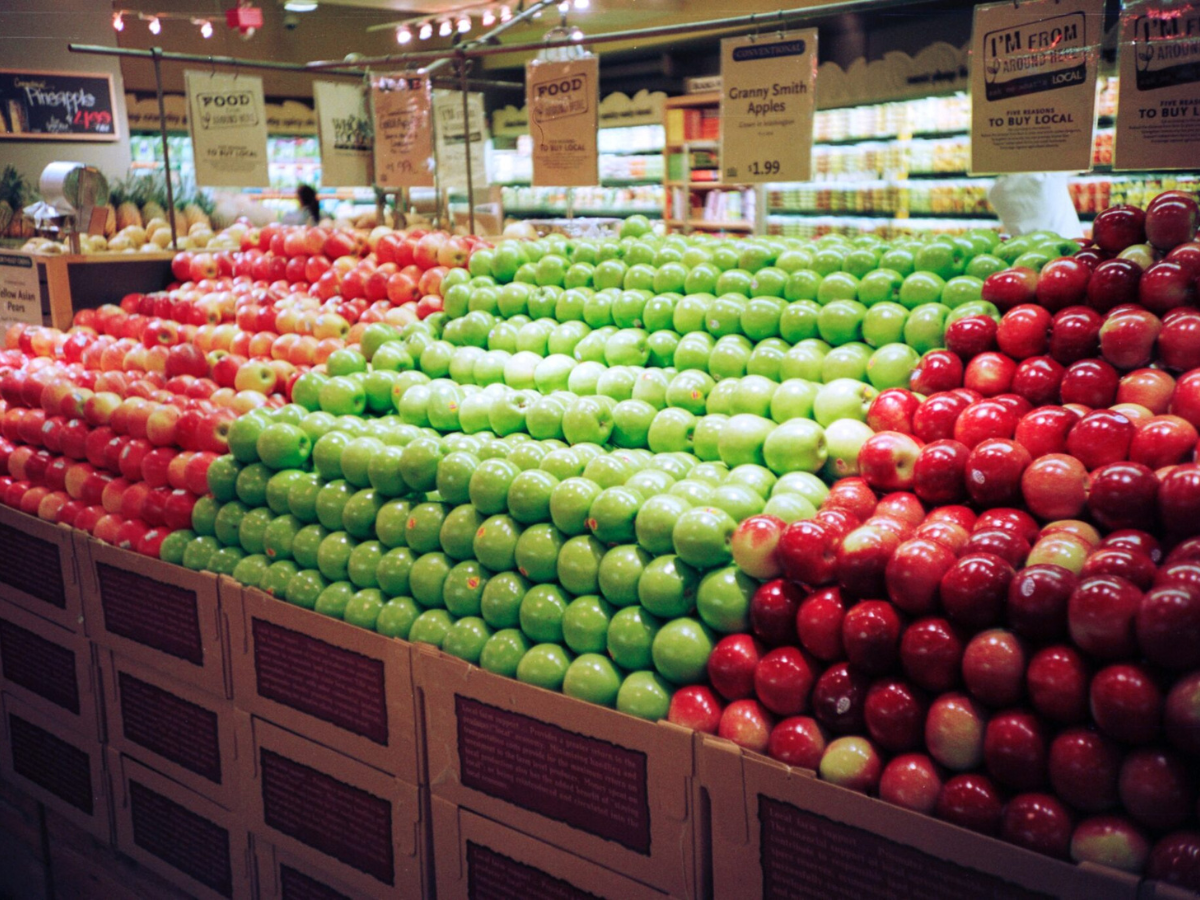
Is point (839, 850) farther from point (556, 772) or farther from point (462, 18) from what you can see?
point (462, 18)

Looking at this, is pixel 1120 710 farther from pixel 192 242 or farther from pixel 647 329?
pixel 192 242

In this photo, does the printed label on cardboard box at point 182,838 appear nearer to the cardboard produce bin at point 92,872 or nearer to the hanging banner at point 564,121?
the cardboard produce bin at point 92,872

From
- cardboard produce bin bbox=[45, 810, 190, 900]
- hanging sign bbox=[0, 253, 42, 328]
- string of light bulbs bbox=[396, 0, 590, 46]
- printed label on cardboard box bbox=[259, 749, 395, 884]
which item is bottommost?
cardboard produce bin bbox=[45, 810, 190, 900]

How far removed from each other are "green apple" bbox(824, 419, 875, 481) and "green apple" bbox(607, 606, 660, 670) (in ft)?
1.65

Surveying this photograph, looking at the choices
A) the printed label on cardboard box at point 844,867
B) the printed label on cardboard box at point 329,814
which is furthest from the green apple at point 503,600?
the printed label on cardboard box at point 844,867

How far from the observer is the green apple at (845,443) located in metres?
2.02

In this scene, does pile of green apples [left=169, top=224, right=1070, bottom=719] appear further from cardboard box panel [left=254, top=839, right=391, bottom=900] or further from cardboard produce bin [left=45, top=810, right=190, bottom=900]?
cardboard produce bin [left=45, top=810, right=190, bottom=900]

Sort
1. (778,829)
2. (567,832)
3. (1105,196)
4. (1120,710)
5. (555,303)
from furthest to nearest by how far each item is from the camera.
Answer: (1105,196) → (555,303) → (567,832) → (778,829) → (1120,710)

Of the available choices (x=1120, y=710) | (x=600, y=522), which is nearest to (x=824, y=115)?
(x=600, y=522)

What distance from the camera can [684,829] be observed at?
5.81ft

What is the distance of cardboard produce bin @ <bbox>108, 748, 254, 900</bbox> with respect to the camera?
267 cm

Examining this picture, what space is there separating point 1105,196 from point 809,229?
2.58 meters

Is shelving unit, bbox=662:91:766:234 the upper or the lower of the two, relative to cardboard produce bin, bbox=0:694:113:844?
upper

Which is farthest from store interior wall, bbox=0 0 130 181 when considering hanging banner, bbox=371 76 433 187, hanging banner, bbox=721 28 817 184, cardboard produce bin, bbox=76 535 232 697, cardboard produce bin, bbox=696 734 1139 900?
cardboard produce bin, bbox=696 734 1139 900
